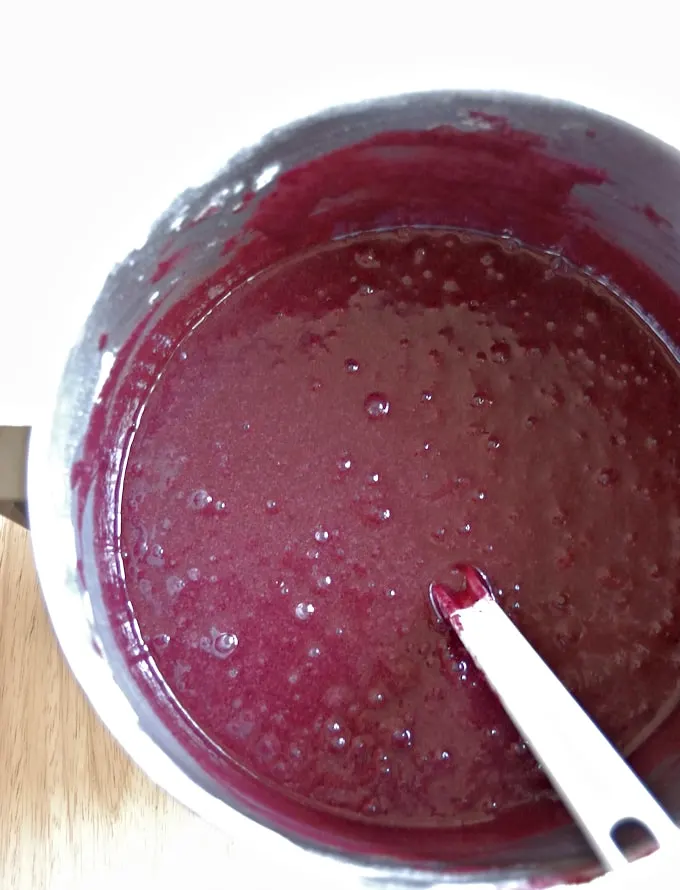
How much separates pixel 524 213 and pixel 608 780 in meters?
0.46

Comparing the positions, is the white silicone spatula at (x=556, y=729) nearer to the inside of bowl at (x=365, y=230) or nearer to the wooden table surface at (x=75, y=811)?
the inside of bowl at (x=365, y=230)

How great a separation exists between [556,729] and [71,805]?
390mm

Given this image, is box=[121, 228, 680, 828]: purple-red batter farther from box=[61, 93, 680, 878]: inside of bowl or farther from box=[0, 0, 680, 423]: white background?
box=[0, 0, 680, 423]: white background

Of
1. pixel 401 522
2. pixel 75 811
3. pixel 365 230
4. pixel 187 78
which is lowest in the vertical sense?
pixel 75 811

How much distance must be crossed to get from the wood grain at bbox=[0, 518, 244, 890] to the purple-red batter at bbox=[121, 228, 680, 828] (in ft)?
0.25

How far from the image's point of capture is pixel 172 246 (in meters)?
0.65

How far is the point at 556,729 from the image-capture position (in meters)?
0.59

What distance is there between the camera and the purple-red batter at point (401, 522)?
66 cm

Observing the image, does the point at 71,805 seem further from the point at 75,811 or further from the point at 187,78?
the point at 187,78

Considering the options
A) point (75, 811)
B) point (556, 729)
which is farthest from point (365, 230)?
point (75, 811)

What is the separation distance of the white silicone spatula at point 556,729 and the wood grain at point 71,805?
0.26m

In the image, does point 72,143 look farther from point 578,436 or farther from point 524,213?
point 578,436

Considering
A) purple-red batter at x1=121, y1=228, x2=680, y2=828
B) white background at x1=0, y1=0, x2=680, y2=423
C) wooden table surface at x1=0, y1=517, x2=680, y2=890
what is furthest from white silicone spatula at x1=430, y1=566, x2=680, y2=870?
white background at x1=0, y1=0, x2=680, y2=423

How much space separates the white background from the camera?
76cm
